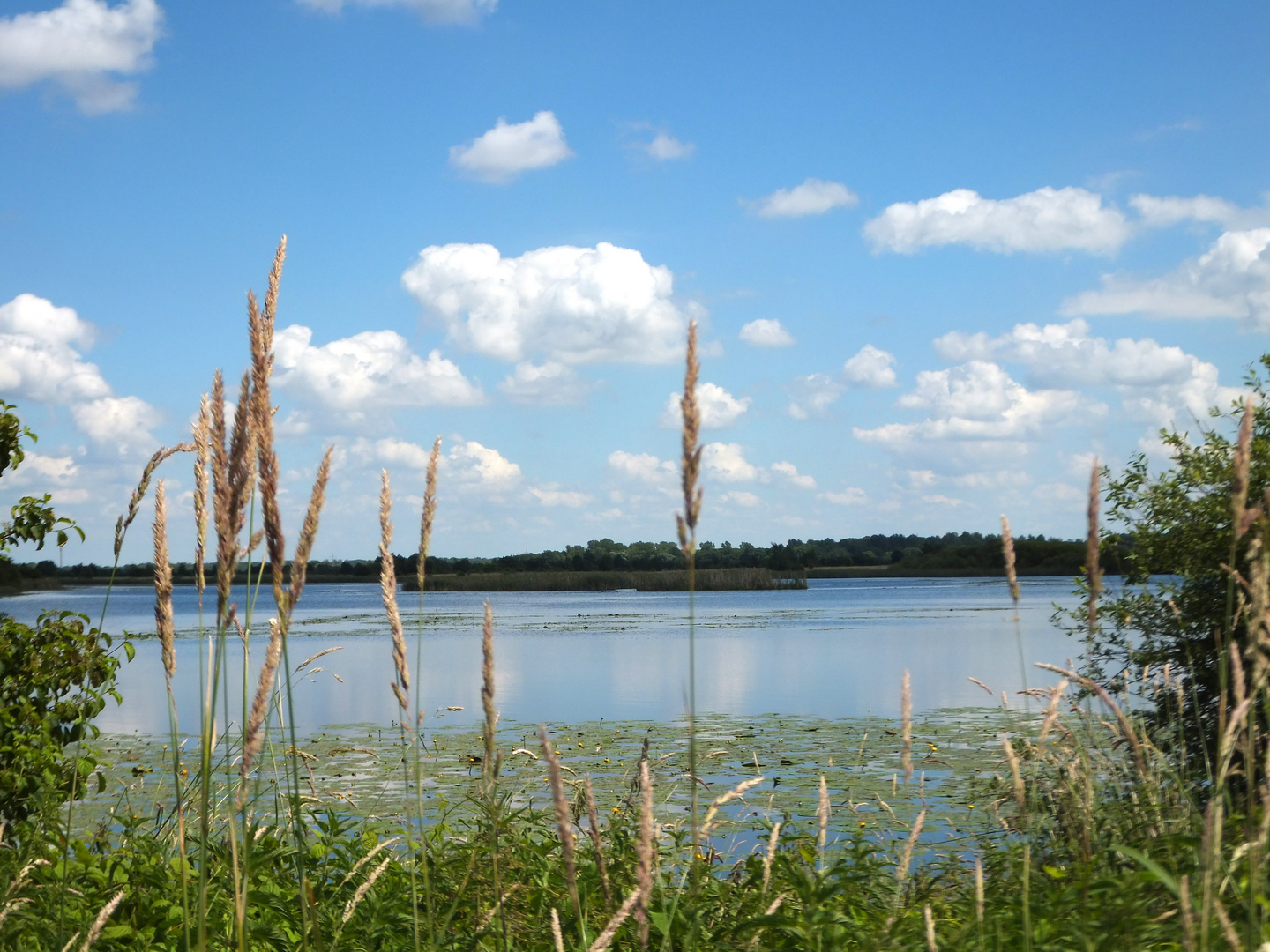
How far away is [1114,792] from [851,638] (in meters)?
20.9

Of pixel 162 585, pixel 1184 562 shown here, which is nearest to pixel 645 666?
pixel 1184 562

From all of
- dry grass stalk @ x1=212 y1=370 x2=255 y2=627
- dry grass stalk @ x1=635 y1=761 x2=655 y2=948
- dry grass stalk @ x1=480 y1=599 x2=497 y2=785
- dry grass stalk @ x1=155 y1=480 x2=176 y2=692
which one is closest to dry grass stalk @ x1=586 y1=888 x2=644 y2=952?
dry grass stalk @ x1=635 y1=761 x2=655 y2=948

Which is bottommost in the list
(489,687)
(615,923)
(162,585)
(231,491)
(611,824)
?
(611,824)

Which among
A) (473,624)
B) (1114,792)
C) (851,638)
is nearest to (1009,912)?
(1114,792)

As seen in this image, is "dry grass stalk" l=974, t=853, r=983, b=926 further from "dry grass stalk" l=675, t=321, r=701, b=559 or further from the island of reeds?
"dry grass stalk" l=675, t=321, r=701, b=559

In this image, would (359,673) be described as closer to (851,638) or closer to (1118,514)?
(851,638)

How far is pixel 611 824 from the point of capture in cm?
387

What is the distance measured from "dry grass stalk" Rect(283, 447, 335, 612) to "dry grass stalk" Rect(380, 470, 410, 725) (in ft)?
0.46

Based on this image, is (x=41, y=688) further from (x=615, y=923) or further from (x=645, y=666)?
(x=645, y=666)

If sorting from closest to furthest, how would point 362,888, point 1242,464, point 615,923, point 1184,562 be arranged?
point 615,923 < point 362,888 < point 1242,464 < point 1184,562

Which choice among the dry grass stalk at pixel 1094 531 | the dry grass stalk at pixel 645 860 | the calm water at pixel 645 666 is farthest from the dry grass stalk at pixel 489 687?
the calm water at pixel 645 666

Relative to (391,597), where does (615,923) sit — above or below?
below

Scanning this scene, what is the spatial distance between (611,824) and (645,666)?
51.3ft

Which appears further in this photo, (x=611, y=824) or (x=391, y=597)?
(x=611, y=824)
